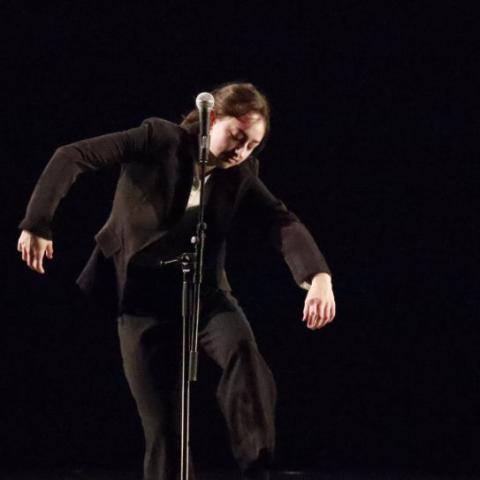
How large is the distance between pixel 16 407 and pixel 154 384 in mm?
2031

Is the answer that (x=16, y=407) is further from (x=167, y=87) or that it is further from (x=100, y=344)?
(x=167, y=87)

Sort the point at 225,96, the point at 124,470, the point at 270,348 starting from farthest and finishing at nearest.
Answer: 1. the point at 270,348
2. the point at 124,470
3. the point at 225,96

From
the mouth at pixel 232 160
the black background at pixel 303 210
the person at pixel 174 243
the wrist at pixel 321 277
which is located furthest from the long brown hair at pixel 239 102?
the black background at pixel 303 210

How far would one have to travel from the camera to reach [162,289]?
242cm

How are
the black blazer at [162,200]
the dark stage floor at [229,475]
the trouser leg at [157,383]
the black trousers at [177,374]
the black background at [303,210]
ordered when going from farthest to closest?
the black background at [303,210] < the dark stage floor at [229,475] < the trouser leg at [157,383] < the black blazer at [162,200] < the black trousers at [177,374]

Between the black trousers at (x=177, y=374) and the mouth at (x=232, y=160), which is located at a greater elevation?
the mouth at (x=232, y=160)

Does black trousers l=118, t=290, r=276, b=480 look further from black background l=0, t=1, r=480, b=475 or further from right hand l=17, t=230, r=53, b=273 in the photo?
black background l=0, t=1, r=480, b=475

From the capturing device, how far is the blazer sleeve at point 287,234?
7.77 feet

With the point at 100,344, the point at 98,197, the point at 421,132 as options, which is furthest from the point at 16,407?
the point at 421,132

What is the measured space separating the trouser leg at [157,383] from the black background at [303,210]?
184 cm

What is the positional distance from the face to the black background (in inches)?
78.1

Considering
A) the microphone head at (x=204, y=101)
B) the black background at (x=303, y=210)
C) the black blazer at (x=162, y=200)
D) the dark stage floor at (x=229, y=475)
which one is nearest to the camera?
the microphone head at (x=204, y=101)

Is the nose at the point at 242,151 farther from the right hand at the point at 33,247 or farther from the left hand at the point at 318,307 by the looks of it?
the right hand at the point at 33,247

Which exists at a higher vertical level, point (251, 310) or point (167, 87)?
point (167, 87)
